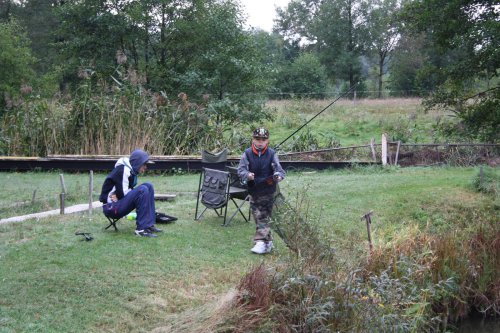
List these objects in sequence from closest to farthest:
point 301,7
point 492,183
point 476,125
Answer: point 476,125
point 492,183
point 301,7

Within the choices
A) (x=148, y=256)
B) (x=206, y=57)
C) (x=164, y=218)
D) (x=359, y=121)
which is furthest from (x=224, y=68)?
(x=148, y=256)

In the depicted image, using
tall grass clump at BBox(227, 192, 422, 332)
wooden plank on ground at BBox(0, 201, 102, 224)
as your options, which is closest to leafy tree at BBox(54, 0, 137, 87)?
wooden plank on ground at BBox(0, 201, 102, 224)

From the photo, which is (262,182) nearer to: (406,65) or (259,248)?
(259,248)

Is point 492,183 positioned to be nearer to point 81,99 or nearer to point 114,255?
point 114,255

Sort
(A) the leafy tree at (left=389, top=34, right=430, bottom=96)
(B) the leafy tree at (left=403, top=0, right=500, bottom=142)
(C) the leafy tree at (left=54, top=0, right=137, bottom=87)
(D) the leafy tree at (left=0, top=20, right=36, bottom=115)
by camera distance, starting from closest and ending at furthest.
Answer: (B) the leafy tree at (left=403, top=0, right=500, bottom=142) → (C) the leafy tree at (left=54, top=0, right=137, bottom=87) → (D) the leafy tree at (left=0, top=20, right=36, bottom=115) → (A) the leafy tree at (left=389, top=34, right=430, bottom=96)

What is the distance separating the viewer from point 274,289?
18.5 ft

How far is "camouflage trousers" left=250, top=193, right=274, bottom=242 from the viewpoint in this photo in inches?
298

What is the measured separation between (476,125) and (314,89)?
1217 inches

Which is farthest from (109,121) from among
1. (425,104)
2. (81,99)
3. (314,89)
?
(314,89)

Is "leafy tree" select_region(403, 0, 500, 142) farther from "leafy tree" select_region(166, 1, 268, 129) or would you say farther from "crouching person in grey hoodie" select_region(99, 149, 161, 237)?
"leafy tree" select_region(166, 1, 268, 129)

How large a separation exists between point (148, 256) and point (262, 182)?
167cm

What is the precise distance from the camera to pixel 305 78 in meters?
42.1

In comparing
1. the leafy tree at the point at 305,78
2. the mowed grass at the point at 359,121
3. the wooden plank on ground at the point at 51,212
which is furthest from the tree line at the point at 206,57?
the leafy tree at the point at 305,78

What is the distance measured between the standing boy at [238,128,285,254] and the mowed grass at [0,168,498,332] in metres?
0.22
